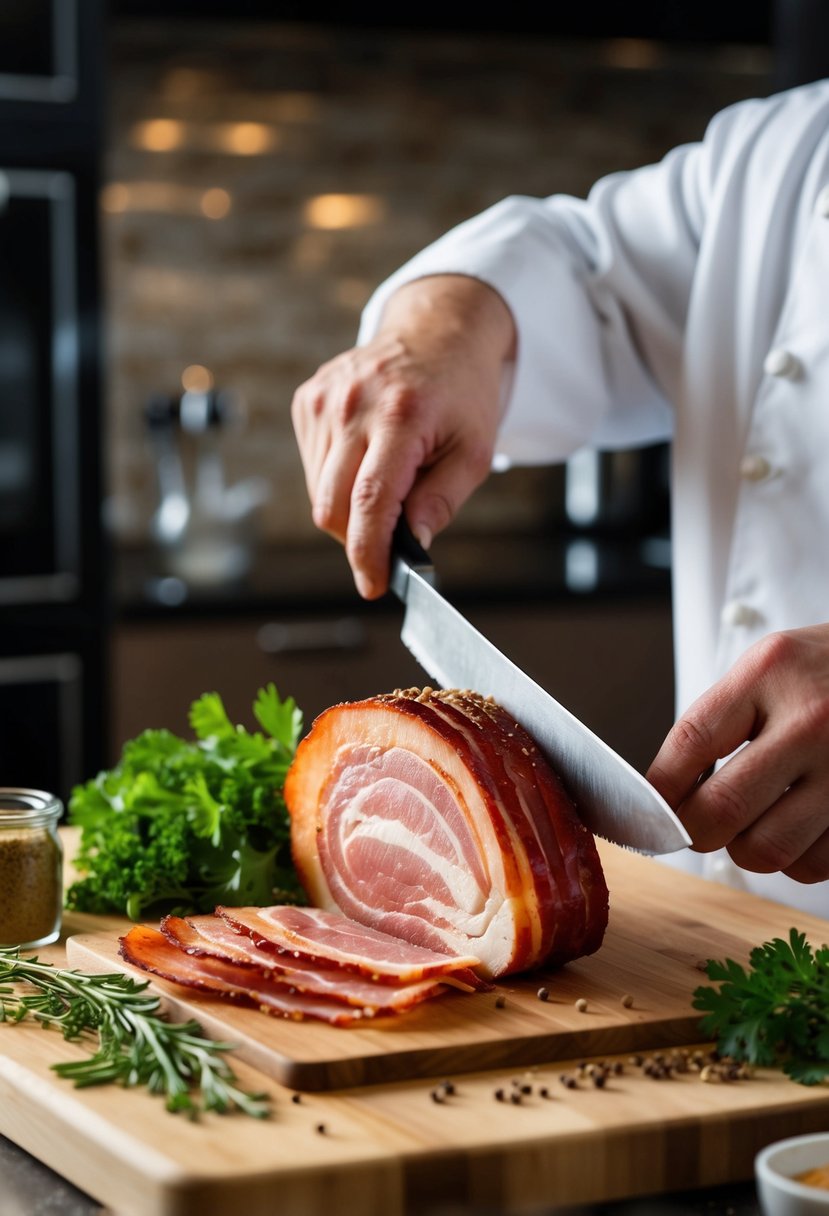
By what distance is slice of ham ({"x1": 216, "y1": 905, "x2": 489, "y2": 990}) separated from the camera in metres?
1.27

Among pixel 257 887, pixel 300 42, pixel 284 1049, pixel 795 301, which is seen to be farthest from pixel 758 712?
pixel 300 42

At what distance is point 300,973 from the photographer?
1271 millimetres

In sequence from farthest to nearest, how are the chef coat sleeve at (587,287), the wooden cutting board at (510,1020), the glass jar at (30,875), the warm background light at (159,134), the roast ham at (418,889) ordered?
the warm background light at (159,134)
the chef coat sleeve at (587,287)
the glass jar at (30,875)
the roast ham at (418,889)
the wooden cutting board at (510,1020)

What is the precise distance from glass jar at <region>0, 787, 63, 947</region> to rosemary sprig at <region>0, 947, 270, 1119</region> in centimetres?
8

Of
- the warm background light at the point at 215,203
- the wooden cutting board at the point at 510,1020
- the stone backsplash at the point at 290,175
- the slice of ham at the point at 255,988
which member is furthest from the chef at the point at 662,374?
the warm background light at the point at 215,203

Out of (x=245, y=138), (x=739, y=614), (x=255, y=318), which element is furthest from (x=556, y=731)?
(x=245, y=138)

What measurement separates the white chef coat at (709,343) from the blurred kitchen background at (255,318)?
142 centimetres

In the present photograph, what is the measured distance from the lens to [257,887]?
1535 millimetres

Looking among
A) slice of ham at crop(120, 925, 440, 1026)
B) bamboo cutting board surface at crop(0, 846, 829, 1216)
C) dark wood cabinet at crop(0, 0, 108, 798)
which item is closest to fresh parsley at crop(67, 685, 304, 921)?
slice of ham at crop(120, 925, 440, 1026)

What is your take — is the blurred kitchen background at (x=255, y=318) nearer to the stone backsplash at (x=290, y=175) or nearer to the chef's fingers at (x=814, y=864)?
the stone backsplash at (x=290, y=175)

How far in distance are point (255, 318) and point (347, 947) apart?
3.07m

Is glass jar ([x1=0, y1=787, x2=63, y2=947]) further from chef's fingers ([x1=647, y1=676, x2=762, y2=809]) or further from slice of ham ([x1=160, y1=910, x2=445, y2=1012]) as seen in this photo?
chef's fingers ([x1=647, y1=676, x2=762, y2=809])

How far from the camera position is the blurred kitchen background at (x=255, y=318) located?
3.22 meters

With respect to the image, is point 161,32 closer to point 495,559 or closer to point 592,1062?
point 495,559
